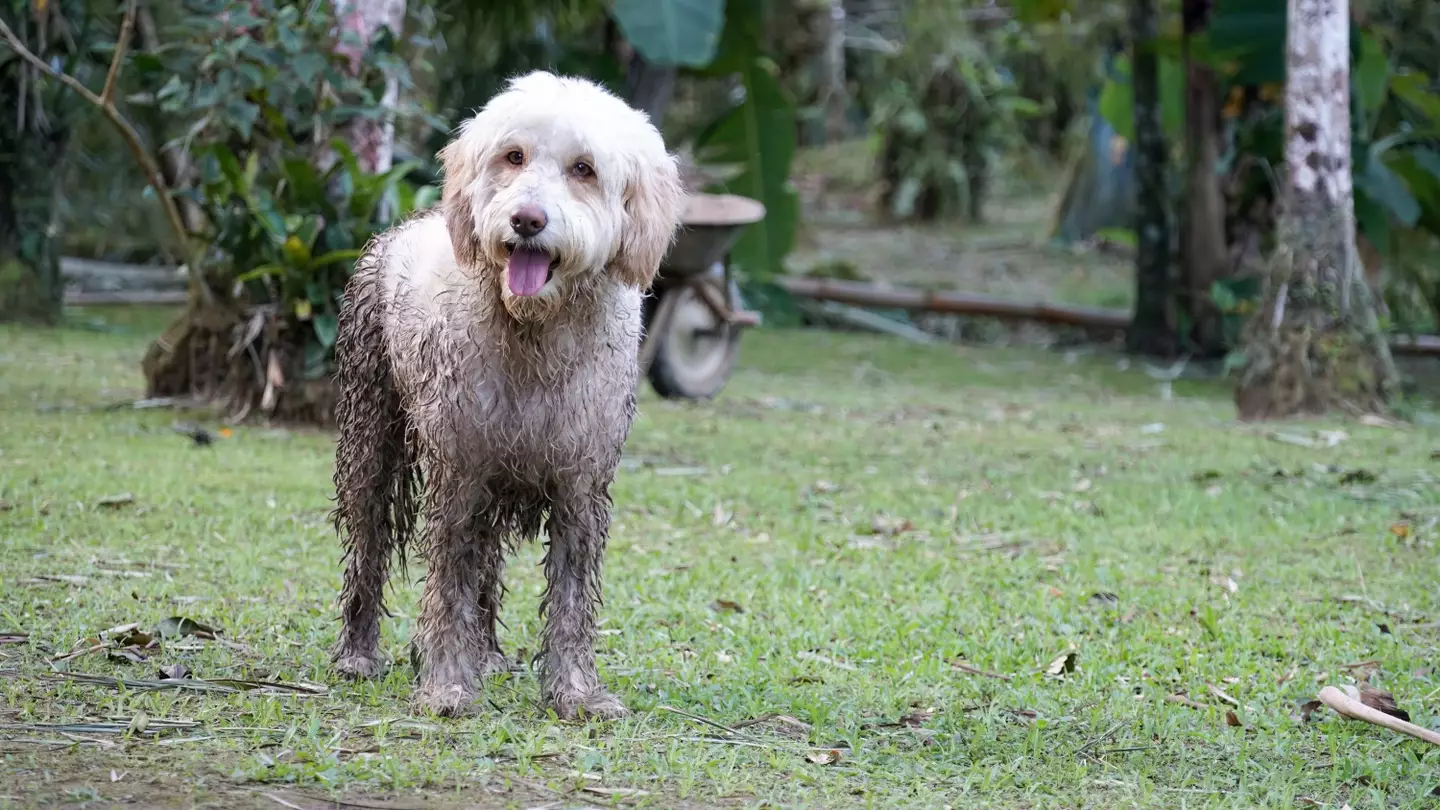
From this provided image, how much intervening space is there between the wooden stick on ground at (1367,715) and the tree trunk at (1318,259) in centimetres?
647

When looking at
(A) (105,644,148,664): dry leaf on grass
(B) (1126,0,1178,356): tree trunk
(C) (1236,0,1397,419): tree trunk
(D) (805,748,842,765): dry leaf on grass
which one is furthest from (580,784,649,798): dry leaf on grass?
(B) (1126,0,1178,356): tree trunk

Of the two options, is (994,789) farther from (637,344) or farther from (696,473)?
(696,473)

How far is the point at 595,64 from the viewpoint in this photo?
15.1m

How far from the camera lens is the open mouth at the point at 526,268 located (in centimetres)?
390

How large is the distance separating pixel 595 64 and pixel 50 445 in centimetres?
808

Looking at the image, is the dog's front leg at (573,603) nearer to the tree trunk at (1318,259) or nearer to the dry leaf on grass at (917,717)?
the dry leaf on grass at (917,717)

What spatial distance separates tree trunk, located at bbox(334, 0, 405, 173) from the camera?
8766 mm

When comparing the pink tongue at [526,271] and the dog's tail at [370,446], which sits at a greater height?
the pink tongue at [526,271]

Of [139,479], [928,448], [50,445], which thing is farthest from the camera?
[928,448]

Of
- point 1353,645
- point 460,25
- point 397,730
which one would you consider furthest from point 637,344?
point 460,25

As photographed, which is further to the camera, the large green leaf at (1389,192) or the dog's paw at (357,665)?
the large green leaf at (1389,192)

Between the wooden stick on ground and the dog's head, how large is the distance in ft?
6.46

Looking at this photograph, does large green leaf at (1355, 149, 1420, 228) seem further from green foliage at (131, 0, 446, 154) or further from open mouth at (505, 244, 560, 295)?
open mouth at (505, 244, 560, 295)

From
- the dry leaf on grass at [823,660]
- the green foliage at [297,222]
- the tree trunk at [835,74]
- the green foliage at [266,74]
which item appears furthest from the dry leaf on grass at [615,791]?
the tree trunk at [835,74]
